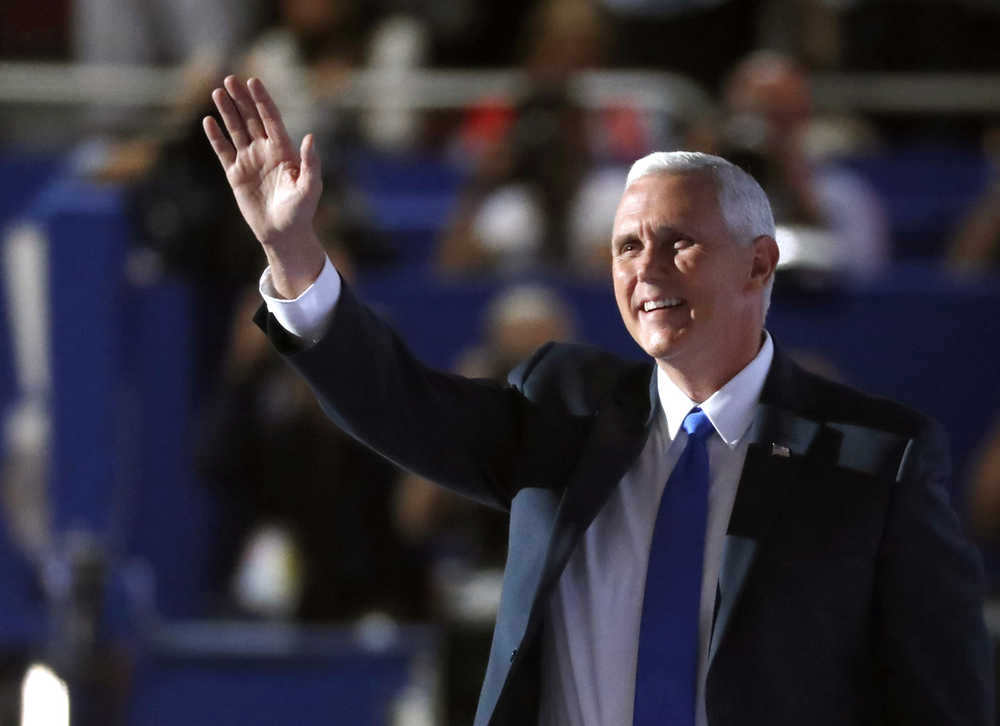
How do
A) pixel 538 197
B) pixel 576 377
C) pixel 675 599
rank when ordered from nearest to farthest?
pixel 675 599, pixel 576 377, pixel 538 197

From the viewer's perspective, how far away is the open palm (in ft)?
Answer: 7.30

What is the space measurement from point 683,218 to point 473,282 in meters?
3.37

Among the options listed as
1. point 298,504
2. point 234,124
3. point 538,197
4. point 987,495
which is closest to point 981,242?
point 987,495

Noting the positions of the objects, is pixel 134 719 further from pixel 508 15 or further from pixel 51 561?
pixel 508 15

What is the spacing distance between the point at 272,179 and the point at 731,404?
0.65 metres

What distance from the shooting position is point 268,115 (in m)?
2.29

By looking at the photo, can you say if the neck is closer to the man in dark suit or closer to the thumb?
the man in dark suit

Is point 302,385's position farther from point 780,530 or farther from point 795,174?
point 780,530

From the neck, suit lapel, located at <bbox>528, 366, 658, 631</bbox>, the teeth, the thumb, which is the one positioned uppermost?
the thumb

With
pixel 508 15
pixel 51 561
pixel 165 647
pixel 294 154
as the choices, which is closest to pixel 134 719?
pixel 165 647

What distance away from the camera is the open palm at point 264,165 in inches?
87.7

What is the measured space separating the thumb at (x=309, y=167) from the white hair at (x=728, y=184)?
40 centimetres

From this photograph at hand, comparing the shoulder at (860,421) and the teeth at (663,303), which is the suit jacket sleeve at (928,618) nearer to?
the shoulder at (860,421)

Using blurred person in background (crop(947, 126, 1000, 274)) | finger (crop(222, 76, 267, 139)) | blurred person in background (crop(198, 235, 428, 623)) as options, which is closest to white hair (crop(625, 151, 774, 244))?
finger (crop(222, 76, 267, 139))
